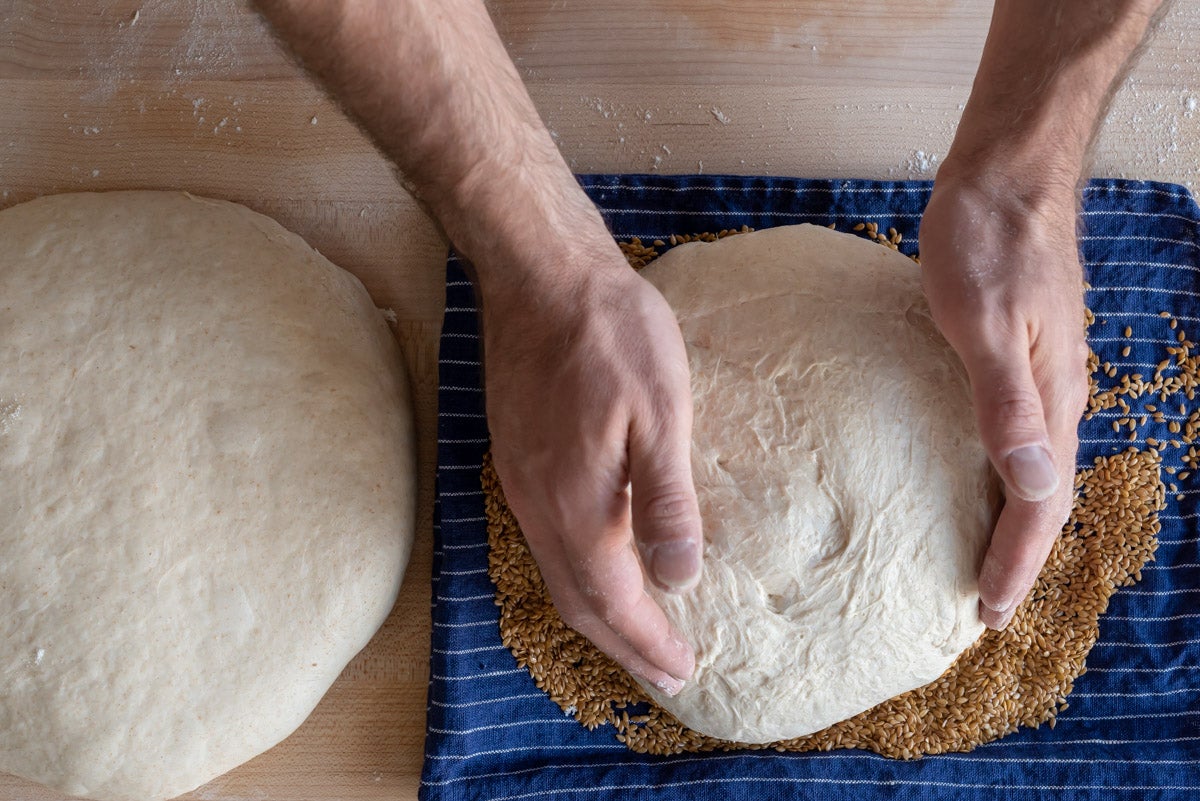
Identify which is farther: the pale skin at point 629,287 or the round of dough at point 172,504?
the round of dough at point 172,504

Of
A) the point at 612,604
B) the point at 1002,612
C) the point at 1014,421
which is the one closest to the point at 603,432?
the point at 612,604

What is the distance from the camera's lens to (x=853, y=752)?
1.52 metres

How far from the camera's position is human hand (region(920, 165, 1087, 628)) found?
1173mm

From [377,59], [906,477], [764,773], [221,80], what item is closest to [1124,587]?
[906,477]

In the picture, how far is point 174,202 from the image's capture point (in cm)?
156

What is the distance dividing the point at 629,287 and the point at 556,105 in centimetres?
66

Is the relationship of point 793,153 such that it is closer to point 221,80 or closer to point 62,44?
point 221,80

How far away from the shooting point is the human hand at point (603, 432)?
1.11 metres

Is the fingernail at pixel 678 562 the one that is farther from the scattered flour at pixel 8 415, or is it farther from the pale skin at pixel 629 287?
the scattered flour at pixel 8 415

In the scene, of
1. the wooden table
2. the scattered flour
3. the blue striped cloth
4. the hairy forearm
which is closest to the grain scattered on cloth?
the blue striped cloth

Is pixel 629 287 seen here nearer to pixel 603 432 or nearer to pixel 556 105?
pixel 603 432

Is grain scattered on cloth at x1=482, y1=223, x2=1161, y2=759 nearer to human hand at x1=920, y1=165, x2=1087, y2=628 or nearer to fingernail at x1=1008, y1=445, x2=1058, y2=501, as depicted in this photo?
human hand at x1=920, y1=165, x2=1087, y2=628

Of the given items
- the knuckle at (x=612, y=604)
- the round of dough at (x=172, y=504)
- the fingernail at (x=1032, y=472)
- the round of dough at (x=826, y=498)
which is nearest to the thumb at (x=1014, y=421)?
the fingernail at (x=1032, y=472)

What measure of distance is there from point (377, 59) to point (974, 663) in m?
1.35
